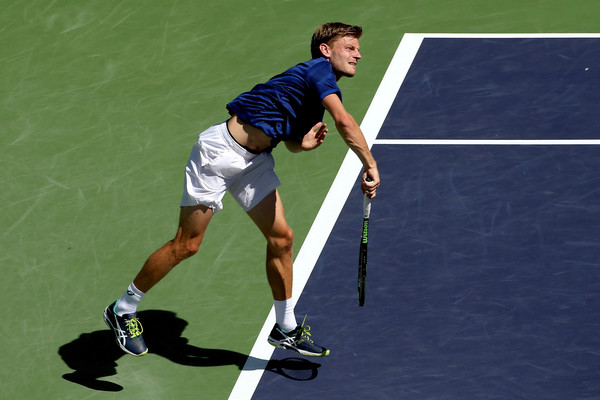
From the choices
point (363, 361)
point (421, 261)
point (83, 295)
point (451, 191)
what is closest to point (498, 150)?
point (451, 191)

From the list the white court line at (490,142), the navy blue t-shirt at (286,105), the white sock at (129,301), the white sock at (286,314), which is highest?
the navy blue t-shirt at (286,105)

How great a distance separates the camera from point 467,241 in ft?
32.0

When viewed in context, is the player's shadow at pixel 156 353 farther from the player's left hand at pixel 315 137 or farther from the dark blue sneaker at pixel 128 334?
the player's left hand at pixel 315 137

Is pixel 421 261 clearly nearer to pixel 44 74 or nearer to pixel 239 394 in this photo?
pixel 239 394

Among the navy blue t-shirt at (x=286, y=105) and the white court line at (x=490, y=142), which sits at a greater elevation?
the navy blue t-shirt at (x=286, y=105)

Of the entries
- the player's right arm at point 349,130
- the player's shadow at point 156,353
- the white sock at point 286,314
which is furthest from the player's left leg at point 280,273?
the player's right arm at point 349,130

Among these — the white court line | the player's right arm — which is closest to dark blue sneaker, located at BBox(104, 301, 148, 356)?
the player's right arm

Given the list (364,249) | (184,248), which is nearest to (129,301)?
(184,248)

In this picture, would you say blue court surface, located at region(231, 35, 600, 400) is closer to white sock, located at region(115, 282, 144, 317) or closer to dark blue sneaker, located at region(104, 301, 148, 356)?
dark blue sneaker, located at region(104, 301, 148, 356)

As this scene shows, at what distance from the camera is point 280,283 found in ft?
28.3

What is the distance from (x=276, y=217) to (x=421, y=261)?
148 centimetres

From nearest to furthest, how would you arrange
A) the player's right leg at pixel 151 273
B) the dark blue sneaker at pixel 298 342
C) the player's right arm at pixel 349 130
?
the player's right arm at pixel 349 130 → the player's right leg at pixel 151 273 → the dark blue sneaker at pixel 298 342

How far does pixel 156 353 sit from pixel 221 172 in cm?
137

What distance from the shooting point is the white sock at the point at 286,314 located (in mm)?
8695
